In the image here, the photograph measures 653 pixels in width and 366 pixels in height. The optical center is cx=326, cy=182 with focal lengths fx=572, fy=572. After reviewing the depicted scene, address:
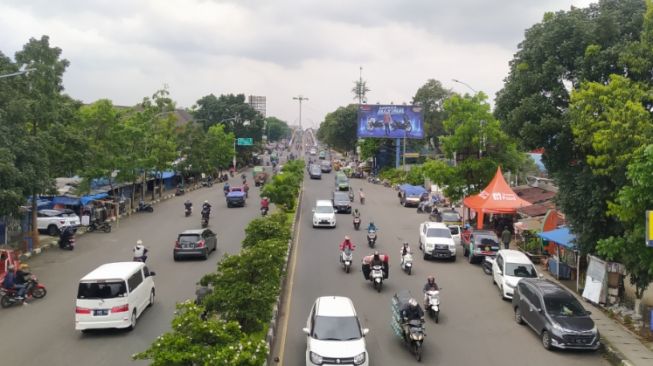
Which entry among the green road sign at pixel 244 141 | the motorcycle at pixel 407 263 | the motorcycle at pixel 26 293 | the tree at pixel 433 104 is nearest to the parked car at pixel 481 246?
the motorcycle at pixel 407 263

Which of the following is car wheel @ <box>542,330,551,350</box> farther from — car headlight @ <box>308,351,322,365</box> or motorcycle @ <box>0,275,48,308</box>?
motorcycle @ <box>0,275,48,308</box>

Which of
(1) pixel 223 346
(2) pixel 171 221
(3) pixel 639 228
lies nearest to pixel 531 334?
(3) pixel 639 228

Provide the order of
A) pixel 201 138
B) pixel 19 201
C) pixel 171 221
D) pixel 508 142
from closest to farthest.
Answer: pixel 19 201 < pixel 508 142 < pixel 171 221 < pixel 201 138

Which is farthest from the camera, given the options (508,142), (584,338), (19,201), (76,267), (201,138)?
(201,138)

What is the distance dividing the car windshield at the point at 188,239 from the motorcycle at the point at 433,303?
12.0 meters

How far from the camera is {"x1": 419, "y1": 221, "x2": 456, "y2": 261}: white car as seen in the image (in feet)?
86.5

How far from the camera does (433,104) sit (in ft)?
344

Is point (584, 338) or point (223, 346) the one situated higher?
point (223, 346)

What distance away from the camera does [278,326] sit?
16.2 metres

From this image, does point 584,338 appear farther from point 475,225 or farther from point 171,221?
point 171,221

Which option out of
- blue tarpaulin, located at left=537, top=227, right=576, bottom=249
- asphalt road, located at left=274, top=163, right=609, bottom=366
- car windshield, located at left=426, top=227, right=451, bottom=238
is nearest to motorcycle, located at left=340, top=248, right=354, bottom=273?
asphalt road, located at left=274, top=163, right=609, bottom=366

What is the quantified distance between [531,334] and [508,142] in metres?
21.9

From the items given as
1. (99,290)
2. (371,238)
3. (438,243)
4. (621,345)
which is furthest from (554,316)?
(371,238)

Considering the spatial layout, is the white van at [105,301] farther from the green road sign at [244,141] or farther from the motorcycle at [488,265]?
the green road sign at [244,141]
